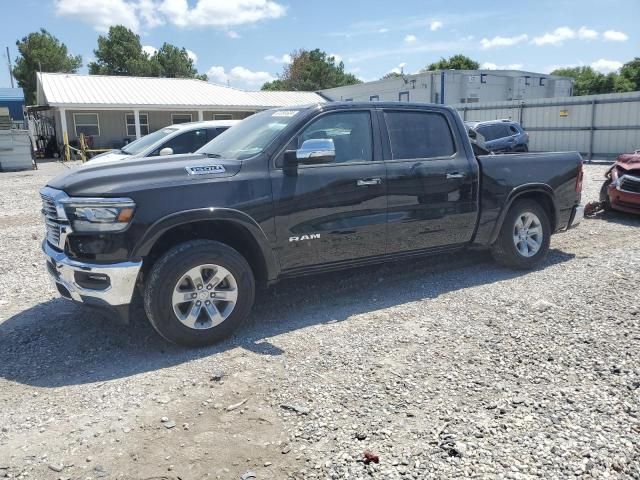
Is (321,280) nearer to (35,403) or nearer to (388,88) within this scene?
(35,403)

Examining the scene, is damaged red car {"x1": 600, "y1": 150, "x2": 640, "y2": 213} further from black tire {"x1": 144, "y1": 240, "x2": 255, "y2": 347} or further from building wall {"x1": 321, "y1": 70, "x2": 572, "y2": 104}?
building wall {"x1": 321, "y1": 70, "x2": 572, "y2": 104}

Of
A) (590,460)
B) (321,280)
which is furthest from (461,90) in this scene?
(590,460)

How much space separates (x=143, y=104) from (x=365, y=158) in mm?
26767

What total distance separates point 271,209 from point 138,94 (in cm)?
2903

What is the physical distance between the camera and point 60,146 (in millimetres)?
29219

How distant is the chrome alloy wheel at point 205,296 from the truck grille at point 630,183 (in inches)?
307

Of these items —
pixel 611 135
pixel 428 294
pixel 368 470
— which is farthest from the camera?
pixel 611 135

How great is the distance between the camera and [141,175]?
419cm

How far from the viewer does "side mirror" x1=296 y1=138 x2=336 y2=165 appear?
4.56 m

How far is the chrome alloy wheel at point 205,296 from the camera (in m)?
4.18

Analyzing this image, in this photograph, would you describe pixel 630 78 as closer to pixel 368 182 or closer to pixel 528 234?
pixel 528 234

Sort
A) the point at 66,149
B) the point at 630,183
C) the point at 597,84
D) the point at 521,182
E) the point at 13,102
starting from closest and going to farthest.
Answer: the point at 521,182 → the point at 630,183 → the point at 66,149 → the point at 13,102 → the point at 597,84

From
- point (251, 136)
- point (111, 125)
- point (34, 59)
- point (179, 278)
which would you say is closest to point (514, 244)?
point (251, 136)

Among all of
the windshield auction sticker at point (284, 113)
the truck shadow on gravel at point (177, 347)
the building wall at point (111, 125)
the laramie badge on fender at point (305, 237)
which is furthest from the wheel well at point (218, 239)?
the building wall at point (111, 125)
